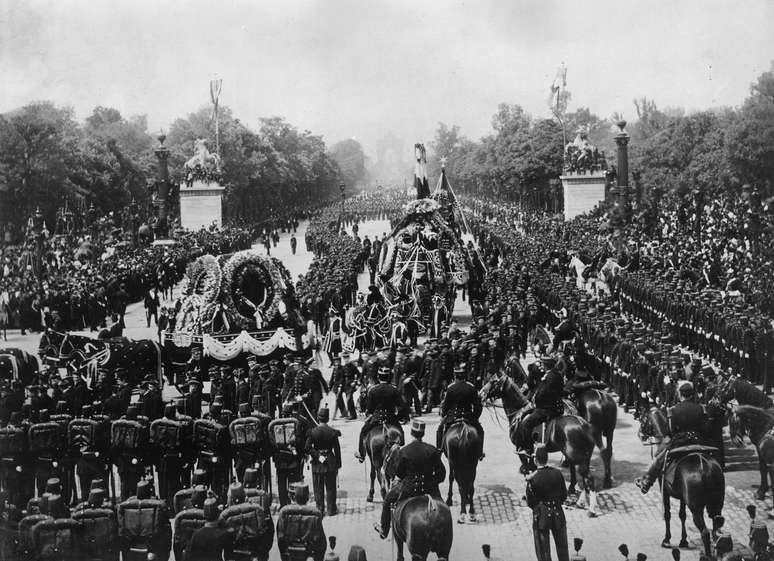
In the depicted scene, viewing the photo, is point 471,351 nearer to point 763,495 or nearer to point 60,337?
point 763,495

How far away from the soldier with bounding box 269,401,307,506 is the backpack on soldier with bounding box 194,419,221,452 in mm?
655

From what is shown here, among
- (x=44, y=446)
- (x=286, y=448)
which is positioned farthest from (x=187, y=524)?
(x=44, y=446)

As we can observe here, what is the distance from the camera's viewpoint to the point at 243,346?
1875 cm

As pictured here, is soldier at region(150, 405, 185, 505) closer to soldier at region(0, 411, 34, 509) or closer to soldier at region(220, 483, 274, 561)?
soldier at region(0, 411, 34, 509)

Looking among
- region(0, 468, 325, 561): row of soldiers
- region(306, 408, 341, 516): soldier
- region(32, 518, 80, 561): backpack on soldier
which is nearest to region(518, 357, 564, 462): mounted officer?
region(306, 408, 341, 516): soldier

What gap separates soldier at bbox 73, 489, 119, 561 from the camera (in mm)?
8102

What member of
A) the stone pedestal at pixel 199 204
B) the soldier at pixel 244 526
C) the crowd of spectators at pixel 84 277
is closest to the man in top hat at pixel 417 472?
the soldier at pixel 244 526

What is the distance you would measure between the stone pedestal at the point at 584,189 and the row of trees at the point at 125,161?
93.5ft

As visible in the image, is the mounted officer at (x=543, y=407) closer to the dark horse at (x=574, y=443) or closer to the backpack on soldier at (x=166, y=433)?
the dark horse at (x=574, y=443)

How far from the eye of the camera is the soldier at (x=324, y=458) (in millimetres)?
11172

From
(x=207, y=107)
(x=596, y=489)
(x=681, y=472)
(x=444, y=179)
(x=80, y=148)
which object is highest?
(x=207, y=107)

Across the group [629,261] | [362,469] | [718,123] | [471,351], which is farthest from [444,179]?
[718,123]

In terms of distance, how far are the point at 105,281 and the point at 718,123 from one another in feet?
152

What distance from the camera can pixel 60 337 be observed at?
1869cm
